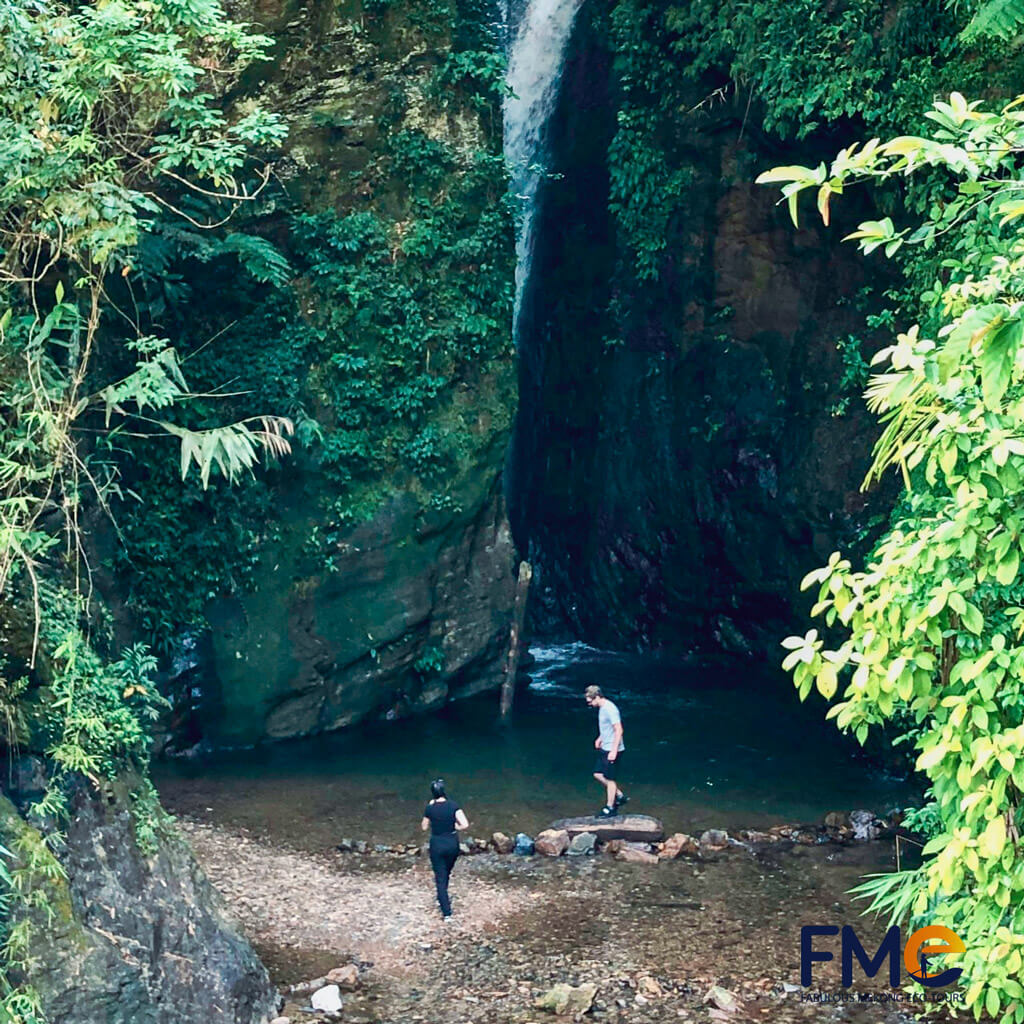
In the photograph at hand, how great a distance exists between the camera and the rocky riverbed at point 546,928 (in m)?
8.58

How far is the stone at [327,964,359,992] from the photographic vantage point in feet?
28.8

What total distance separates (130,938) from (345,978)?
1988mm

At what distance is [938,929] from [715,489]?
11.6m

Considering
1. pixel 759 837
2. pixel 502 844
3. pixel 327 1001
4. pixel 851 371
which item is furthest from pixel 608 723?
pixel 851 371

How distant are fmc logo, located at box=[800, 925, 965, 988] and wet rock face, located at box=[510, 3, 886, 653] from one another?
6469mm

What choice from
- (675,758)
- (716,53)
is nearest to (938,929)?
(675,758)

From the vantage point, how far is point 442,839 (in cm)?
1006

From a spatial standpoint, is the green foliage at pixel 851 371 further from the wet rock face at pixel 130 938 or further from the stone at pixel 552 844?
the wet rock face at pixel 130 938

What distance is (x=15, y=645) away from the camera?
7840 millimetres

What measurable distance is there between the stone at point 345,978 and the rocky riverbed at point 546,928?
0.07 meters

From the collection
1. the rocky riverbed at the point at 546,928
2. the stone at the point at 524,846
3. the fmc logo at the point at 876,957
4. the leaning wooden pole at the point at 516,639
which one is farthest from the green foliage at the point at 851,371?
the fmc logo at the point at 876,957

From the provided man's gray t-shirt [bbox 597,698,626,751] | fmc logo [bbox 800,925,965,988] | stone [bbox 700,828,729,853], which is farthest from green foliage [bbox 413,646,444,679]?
fmc logo [bbox 800,925,965,988]

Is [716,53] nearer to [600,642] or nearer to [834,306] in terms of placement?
[834,306]

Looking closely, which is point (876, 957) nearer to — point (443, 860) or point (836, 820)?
point (836, 820)
